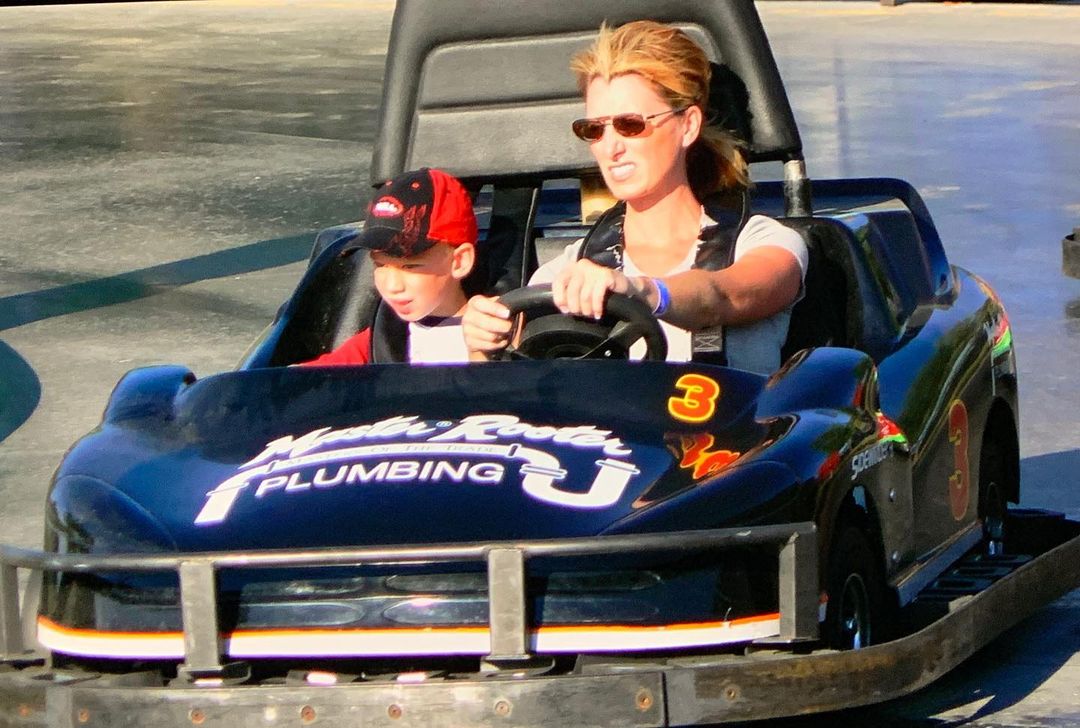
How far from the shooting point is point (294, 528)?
321cm

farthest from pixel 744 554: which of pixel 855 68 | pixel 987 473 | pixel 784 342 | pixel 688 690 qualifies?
pixel 855 68

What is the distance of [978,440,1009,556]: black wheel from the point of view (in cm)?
462

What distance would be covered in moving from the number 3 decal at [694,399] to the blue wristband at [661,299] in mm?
202

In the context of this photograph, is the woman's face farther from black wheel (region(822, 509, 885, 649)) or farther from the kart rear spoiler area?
the kart rear spoiler area

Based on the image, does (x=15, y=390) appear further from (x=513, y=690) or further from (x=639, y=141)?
(x=513, y=690)

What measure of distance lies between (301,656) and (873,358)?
1.53 meters

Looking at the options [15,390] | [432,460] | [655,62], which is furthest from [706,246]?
[15,390]

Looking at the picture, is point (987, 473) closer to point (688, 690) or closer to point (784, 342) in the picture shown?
point (784, 342)

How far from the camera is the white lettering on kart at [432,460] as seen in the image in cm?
327

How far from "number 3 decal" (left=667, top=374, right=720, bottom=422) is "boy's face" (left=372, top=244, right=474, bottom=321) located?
650 mm

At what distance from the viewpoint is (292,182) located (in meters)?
11.7

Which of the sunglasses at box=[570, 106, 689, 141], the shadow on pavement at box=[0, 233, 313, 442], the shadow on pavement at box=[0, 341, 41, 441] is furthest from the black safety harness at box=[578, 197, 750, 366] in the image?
the shadow on pavement at box=[0, 233, 313, 442]

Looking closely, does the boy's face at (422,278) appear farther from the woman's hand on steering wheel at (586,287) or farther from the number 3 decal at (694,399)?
the number 3 decal at (694,399)

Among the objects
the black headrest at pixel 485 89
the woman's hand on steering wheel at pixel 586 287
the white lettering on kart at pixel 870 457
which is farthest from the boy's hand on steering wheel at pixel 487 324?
the black headrest at pixel 485 89
